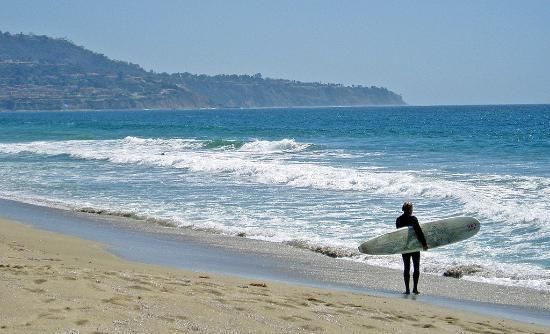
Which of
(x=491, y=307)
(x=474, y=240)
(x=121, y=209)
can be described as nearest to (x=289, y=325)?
(x=491, y=307)

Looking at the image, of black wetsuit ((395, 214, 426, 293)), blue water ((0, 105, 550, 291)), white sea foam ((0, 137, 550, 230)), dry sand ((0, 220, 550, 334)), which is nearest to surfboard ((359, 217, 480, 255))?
black wetsuit ((395, 214, 426, 293))

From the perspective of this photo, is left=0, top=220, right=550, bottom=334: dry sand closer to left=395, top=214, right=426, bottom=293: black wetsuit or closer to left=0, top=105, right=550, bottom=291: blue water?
left=395, top=214, right=426, bottom=293: black wetsuit

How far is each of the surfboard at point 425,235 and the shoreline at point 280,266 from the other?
33 centimetres

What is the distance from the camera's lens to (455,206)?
1694 cm

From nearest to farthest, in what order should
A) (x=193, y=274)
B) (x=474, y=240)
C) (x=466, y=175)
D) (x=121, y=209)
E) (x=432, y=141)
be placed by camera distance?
(x=193, y=274) → (x=474, y=240) → (x=121, y=209) → (x=466, y=175) → (x=432, y=141)

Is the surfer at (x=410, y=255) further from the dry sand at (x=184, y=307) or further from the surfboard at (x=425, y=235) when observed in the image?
the dry sand at (x=184, y=307)

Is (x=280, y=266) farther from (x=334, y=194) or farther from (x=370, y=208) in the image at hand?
(x=334, y=194)

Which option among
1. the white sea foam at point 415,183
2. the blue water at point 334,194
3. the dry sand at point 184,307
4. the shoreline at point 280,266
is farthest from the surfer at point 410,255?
the white sea foam at point 415,183

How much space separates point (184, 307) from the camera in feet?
22.9

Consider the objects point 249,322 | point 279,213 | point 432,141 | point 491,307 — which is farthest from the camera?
point 432,141

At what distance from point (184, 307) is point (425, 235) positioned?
5056 millimetres

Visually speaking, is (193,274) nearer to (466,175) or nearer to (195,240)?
(195,240)

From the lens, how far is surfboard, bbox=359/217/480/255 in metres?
10.4

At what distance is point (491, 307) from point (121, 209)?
10718 mm
